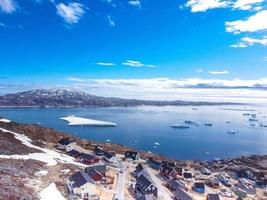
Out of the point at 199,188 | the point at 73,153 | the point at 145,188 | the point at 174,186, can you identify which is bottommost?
the point at 199,188

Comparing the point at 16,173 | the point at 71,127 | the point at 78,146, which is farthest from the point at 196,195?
the point at 71,127

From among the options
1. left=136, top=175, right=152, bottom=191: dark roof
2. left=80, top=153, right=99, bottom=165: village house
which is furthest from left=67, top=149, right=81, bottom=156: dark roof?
left=136, top=175, right=152, bottom=191: dark roof

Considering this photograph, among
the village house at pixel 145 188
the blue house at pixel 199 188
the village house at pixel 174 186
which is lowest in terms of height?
the blue house at pixel 199 188

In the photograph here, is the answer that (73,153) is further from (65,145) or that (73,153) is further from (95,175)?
(95,175)

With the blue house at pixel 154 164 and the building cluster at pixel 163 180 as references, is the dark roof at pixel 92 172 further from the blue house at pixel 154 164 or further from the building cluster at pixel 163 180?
the blue house at pixel 154 164

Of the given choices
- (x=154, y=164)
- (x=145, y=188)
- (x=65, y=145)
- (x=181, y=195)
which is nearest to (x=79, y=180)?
(x=145, y=188)

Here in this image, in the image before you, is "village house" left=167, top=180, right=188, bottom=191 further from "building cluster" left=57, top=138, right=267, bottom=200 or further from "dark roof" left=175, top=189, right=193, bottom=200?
"dark roof" left=175, top=189, right=193, bottom=200

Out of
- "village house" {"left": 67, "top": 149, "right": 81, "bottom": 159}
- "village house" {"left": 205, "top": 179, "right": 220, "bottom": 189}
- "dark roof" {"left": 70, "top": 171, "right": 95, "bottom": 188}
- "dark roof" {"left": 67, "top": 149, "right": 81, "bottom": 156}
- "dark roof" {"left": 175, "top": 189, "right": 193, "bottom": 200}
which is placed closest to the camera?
"dark roof" {"left": 70, "top": 171, "right": 95, "bottom": 188}

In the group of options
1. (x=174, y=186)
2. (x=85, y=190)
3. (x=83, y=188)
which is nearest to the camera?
(x=83, y=188)

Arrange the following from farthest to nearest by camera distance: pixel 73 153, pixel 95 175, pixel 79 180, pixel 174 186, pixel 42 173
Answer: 1. pixel 73 153
2. pixel 174 186
3. pixel 95 175
4. pixel 42 173
5. pixel 79 180

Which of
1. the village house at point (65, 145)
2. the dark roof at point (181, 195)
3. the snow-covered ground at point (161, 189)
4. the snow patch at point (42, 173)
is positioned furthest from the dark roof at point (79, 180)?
the village house at point (65, 145)
